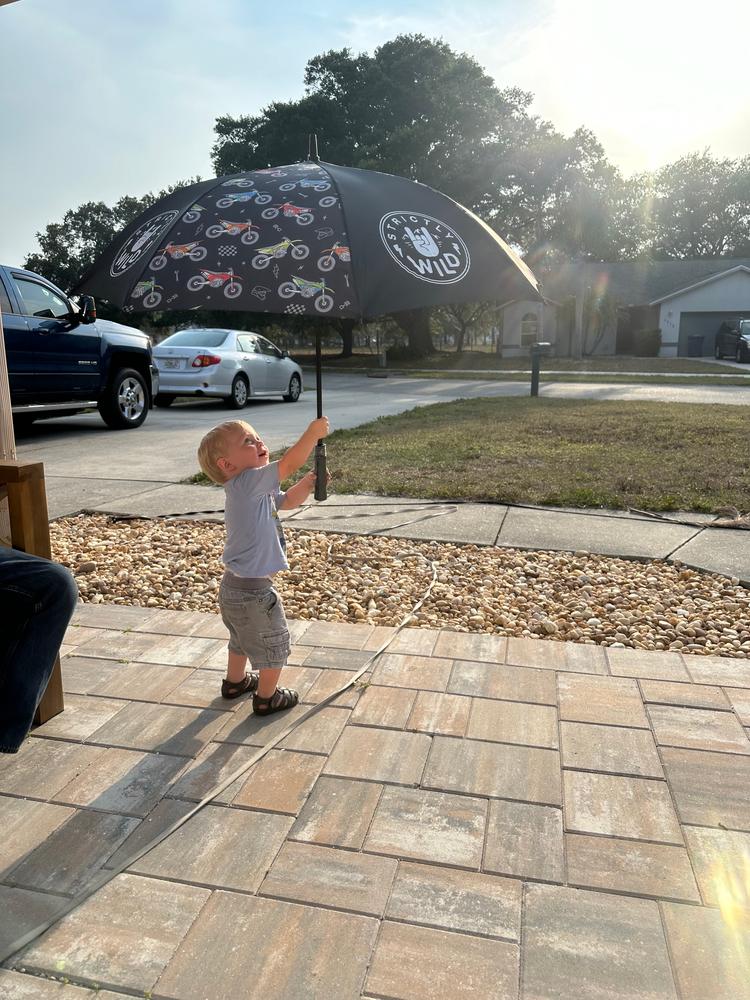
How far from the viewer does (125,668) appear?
3.13 meters

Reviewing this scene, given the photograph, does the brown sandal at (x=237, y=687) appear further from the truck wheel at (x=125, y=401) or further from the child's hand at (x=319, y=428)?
the truck wheel at (x=125, y=401)

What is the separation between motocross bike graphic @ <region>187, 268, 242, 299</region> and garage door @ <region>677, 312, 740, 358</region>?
3918cm

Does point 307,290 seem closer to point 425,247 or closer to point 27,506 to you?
point 425,247

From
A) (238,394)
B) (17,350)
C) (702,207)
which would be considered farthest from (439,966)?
(702,207)

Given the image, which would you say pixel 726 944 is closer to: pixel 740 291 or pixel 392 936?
pixel 392 936

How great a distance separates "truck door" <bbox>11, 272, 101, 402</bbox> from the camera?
8992 mm

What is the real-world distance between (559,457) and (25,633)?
6488 mm

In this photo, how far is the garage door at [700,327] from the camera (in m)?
37.9

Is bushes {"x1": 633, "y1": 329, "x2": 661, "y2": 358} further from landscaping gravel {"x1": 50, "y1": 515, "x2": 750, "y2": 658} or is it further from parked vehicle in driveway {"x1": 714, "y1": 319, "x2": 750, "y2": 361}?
landscaping gravel {"x1": 50, "y1": 515, "x2": 750, "y2": 658}

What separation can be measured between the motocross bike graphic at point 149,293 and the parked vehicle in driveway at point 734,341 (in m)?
32.6

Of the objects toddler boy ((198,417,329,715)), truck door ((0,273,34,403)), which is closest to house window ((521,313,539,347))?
truck door ((0,273,34,403))

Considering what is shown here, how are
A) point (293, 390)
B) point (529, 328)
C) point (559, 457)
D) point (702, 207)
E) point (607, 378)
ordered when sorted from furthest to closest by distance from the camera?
1. point (702, 207)
2. point (529, 328)
3. point (607, 378)
4. point (293, 390)
5. point (559, 457)

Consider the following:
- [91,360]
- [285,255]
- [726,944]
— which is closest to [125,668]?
[285,255]

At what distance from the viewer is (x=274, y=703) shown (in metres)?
2.75
